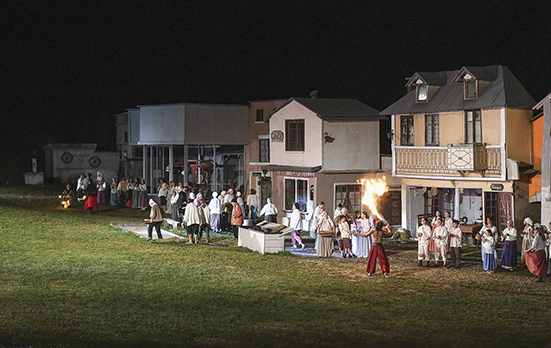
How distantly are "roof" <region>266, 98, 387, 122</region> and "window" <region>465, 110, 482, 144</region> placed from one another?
21.5 ft

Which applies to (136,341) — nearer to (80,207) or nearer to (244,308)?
(244,308)

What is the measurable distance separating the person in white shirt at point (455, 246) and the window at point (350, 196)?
441 inches

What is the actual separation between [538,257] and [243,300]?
28.7 ft

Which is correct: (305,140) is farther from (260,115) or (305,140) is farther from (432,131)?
(260,115)

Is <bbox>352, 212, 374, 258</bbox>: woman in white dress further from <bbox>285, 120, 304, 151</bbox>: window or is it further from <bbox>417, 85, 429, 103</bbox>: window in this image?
<bbox>285, 120, 304, 151</bbox>: window

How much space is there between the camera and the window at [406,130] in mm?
30577

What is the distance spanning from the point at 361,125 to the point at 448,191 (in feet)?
17.4

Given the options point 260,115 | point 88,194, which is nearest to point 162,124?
point 260,115

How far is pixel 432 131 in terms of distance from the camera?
29484 millimetres

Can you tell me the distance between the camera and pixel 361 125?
3384cm

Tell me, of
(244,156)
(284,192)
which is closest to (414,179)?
(284,192)

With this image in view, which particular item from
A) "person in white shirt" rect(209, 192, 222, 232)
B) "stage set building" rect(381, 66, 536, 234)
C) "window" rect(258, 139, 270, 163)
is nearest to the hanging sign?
"stage set building" rect(381, 66, 536, 234)

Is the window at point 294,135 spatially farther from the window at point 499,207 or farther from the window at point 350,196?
the window at point 499,207

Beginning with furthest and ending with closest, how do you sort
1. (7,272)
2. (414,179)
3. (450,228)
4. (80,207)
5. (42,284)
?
(80,207) → (414,179) → (450,228) → (7,272) → (42,284)
